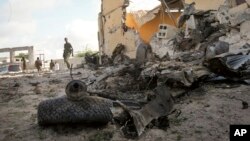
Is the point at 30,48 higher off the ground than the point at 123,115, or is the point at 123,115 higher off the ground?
the point at 30,48

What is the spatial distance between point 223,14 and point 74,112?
8.01m

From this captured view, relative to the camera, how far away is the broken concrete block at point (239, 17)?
9.85 metres

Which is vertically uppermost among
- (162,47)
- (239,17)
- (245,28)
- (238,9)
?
(238,9)

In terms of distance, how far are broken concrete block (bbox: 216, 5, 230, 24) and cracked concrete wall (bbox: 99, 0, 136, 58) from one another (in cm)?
625

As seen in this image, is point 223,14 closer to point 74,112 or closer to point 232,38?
point 232,38

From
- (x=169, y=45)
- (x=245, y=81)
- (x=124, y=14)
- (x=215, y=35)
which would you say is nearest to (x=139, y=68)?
(x=245, y=81)

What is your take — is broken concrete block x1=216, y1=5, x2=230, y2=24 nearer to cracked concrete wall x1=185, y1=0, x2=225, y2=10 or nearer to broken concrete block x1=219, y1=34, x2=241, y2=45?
cracked concrete wall x1=185, y1=0, x2=225, y2=10

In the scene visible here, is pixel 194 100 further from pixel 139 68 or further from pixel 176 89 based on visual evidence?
pixel 139 68

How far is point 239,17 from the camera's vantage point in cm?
1014

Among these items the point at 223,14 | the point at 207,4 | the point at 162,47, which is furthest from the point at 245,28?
the point at 162,47

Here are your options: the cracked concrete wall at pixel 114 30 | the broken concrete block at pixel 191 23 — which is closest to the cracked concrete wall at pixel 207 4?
the broken concrete block at pixel 191 23

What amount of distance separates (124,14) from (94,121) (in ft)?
45.6

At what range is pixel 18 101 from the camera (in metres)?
6.51

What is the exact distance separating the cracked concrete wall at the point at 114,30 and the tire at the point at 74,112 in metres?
12.3
